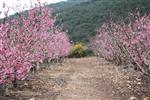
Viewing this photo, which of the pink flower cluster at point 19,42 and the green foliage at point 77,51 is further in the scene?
the green foliage at point 77,51

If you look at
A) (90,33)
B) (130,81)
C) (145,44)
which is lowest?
(90,33)

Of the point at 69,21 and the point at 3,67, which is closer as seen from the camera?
the point at 3,67

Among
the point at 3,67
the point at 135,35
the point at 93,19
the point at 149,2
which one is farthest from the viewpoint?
the point at 93,19

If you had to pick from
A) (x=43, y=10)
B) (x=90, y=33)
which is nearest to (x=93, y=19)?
(x=90, y=33)

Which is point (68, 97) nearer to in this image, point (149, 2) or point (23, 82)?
point (23, 82)

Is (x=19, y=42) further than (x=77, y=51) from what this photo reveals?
No

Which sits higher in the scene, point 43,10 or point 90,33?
point 43,10

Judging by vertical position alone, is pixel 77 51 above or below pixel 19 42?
below

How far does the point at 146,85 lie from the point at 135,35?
3717 mm

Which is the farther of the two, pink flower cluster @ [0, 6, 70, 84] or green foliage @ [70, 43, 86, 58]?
green foliage @ [70, 43, 86, 58]

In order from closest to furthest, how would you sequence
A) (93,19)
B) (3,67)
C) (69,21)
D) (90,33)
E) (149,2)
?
(3,67), (149,2), (90,33), (93,19), (69,21)

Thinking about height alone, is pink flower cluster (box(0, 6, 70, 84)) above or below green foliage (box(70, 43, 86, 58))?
above

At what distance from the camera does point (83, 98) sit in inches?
802

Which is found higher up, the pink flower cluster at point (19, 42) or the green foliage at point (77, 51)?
the pink flower cluster at point (19, 42)
